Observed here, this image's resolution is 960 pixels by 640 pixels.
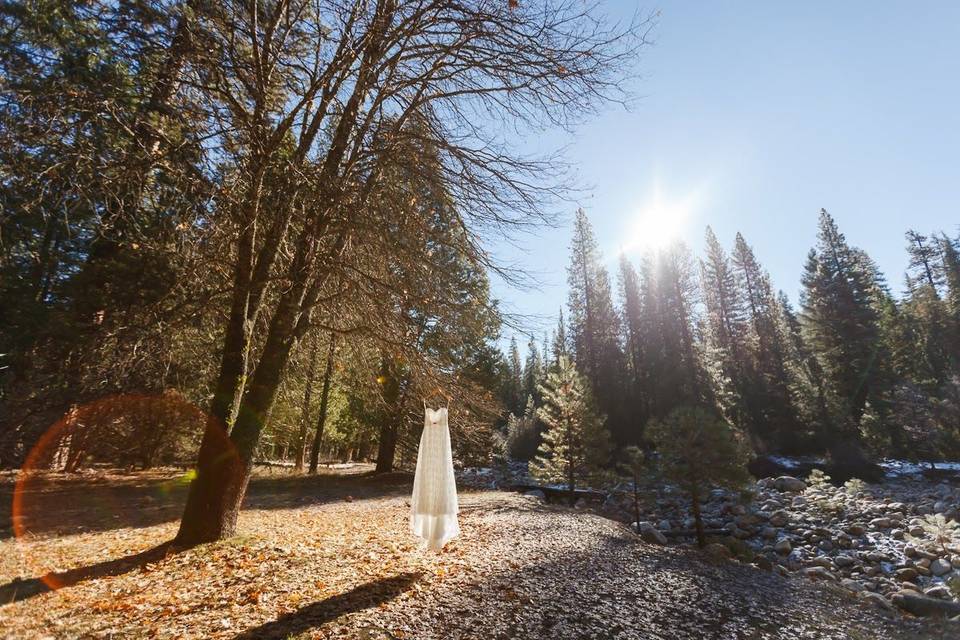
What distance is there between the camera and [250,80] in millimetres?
5234

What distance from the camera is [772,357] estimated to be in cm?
3506

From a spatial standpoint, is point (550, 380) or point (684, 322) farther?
point (684, 322)

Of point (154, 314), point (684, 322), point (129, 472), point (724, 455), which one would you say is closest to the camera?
point (154, 314)

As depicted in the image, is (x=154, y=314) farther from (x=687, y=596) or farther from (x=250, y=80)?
(x=687, y=596)

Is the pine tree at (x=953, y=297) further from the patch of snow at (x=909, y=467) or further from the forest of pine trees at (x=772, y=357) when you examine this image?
the patch of snow at (x=909, y=467)

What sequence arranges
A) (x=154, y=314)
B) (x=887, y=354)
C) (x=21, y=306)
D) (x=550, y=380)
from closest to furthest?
(x=154, y=314) → (x=21, y=306) → (x=550, y=380) → (x=887, y=354)

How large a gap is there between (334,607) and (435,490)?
1.86 meters

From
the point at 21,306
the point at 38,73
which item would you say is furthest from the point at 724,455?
the point at 21,306

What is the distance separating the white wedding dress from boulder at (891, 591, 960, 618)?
815 centimetres

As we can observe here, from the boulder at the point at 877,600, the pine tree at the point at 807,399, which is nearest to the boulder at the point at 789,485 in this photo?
the pine tree at the point at 807,399

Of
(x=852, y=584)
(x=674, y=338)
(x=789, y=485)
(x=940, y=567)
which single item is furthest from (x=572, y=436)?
(x=674, y=338)

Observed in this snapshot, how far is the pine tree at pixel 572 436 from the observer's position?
54.6 ft

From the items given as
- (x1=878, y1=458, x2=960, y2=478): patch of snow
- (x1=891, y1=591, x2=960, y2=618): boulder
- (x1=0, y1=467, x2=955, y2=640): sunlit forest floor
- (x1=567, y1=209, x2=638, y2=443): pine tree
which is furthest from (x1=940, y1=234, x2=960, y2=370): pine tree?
(x1=0, y1=467, x2=955, y2=640): sunlit forest floor

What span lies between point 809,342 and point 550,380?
25921 millimetres
